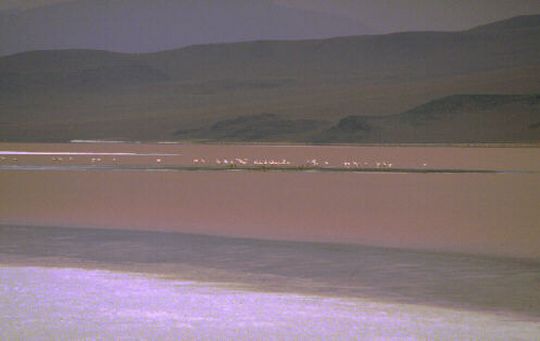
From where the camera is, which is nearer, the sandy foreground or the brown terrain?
the sandy foreground

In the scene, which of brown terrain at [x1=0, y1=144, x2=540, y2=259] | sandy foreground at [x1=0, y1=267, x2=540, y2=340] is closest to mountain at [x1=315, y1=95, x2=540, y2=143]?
brown terrain at [x1=0, y1=144, x2=540, y2=259]

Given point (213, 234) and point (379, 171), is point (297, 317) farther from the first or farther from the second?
point (379, 171)

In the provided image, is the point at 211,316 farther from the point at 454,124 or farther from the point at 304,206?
the point at 454,124

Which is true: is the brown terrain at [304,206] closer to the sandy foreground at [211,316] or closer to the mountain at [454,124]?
the sandy foreground at [211,316]

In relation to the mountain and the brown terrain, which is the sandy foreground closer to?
the brown terrain

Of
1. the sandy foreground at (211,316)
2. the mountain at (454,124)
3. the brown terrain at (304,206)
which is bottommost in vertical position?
the sandy foreground at (211,316)

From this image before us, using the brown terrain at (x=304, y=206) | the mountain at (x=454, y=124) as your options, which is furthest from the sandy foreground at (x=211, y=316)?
the mountain at (x=454, y=124)

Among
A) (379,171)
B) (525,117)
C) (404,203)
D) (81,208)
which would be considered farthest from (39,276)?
(525,117)

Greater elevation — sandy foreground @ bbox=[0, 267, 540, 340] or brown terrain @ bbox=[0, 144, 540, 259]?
brown terrain @ bbox=[0, 144, 540, 259]

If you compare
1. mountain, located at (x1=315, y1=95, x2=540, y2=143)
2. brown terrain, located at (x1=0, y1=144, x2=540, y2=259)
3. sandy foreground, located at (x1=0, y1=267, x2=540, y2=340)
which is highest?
mountain, located at (x1=315, y1=95, x2=540, y2=143)

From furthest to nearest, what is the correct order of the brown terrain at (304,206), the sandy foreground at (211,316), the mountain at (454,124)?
1. the mountain at (454,124)
2. the brown terrain at (304,206)
3. the sandy foreground at (211,316)

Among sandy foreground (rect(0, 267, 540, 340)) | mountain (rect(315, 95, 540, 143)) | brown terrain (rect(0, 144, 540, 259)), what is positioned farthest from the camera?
mountain (rect(315, 95, 540, 143))
